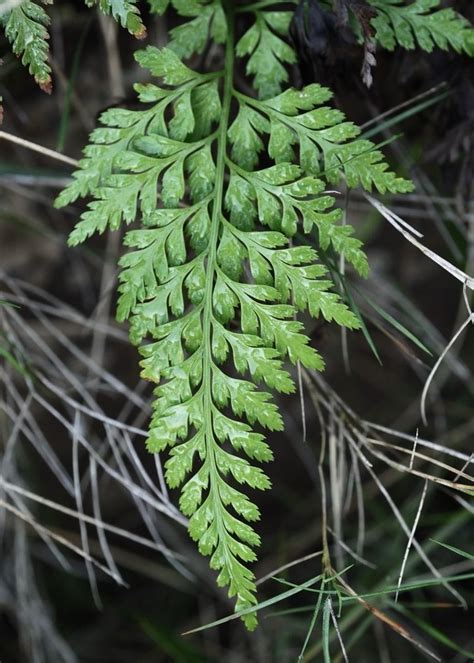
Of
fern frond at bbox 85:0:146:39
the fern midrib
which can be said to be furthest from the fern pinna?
fern frond at bbox 85:0:146:39

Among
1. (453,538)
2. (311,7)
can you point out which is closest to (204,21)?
(311,7)

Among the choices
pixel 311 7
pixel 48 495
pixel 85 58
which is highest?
pixel 85 58

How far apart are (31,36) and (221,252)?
467mm

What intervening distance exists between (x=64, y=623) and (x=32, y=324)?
1.14m

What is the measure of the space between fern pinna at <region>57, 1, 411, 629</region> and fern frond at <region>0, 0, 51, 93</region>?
0.51ft

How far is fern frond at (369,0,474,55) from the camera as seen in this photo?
4.10 feet

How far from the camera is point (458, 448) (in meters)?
2.34

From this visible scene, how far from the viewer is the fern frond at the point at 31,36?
111 centimetres

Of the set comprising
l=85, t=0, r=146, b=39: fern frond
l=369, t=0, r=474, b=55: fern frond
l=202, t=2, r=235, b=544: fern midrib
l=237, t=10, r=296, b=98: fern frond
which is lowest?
l=202, t=2, r=235, b=544: fern midrib

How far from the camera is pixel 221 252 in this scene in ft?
3.97

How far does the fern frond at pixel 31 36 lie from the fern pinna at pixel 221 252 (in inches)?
6.1

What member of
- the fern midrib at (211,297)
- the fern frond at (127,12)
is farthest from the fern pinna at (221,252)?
the fern frond at (127,12)

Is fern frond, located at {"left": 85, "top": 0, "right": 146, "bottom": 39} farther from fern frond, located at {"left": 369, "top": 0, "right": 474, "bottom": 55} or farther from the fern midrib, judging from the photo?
fern frond, located at {"left": 369, "top": 0, "right": 474, "bottom": 55}

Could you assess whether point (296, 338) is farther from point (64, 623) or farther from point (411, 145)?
point (64, 623)
